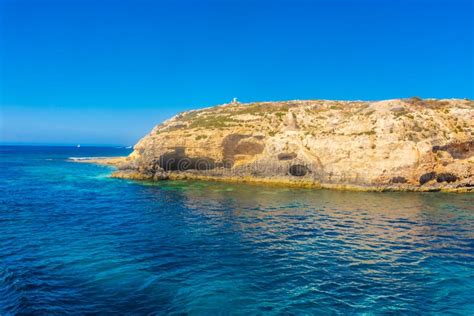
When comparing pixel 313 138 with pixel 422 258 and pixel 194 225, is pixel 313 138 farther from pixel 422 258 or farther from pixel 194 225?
pixel 422 258

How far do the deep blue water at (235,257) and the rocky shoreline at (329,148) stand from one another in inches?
464

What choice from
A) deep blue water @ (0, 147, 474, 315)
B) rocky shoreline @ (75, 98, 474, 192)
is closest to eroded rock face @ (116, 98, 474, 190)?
rocky shoreline @ (75, 98, 474, 192)

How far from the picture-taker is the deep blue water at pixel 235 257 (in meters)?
15.5

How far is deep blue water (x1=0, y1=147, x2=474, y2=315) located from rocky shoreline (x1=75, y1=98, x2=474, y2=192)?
11.8m

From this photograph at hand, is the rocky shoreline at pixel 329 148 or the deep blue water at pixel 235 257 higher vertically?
the rocky shoreline at pixel 329 148

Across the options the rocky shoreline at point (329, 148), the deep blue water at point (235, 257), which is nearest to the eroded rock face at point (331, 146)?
the rocky shoreline at point (329, 148)

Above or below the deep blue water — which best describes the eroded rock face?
above

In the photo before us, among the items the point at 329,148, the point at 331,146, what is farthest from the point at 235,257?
the point at 331,146

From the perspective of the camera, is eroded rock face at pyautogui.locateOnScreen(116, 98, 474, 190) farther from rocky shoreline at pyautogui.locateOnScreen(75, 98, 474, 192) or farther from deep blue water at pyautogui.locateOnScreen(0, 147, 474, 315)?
deep blue water at pyautogui.locateOnScreen(0, 147, 474, 315)

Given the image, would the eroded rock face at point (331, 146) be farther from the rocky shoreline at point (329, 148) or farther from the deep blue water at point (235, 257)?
the deep blue water at point (235, 257)

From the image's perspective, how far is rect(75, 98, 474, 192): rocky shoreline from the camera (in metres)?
51.1

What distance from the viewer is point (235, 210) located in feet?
119

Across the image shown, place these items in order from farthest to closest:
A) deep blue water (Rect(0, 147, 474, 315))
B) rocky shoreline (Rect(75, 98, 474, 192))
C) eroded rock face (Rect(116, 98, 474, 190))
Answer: eroded rock face (Rect(116, 98, 474, 190)) → rocky shoreline (Rect(75, 98, 474, 192)) → deep blue water (Rect(0, 147, 474, 315))

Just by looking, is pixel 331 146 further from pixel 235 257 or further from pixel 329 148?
pixel 235 257
